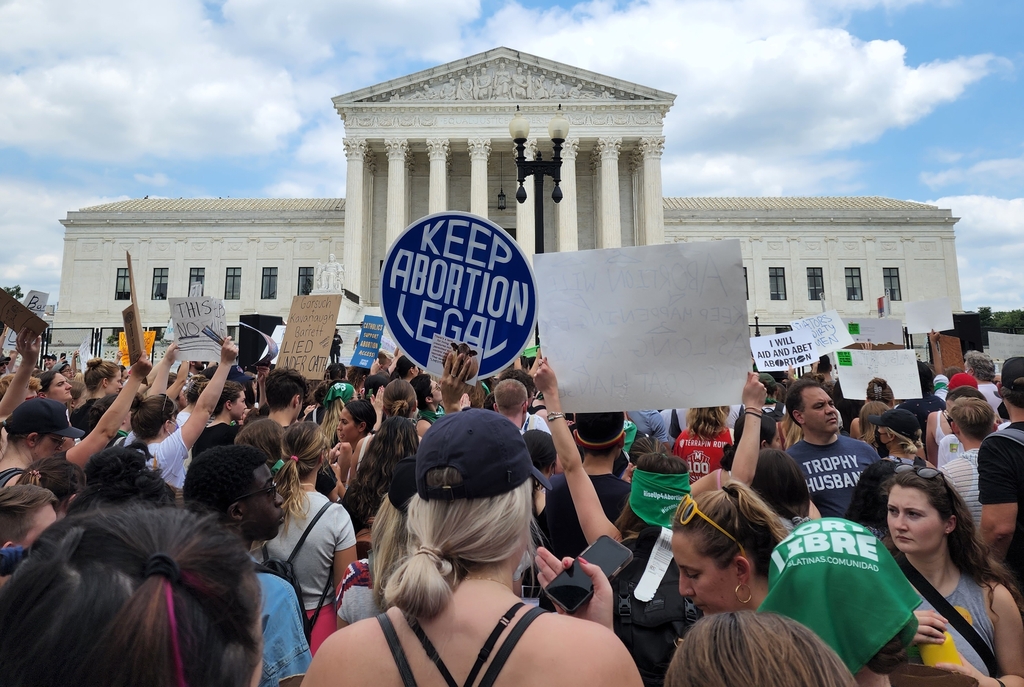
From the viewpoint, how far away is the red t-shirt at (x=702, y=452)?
18.0ft

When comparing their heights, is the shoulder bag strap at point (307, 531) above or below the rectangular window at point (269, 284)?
below

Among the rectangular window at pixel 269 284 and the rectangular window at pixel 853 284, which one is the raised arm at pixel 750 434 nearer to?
the rectangular window at pixel 269 284

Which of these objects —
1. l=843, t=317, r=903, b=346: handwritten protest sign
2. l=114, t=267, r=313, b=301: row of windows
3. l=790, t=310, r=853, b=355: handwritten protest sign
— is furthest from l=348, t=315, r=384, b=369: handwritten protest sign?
l=114, t=267, r=313, b=301: row of windows

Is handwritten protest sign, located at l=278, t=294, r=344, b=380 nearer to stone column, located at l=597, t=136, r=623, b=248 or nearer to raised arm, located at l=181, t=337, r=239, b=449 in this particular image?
raised arm, located at l=181, t=337, r=239, b=449

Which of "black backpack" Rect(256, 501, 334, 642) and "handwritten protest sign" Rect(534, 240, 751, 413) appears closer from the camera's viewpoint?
"black backpack" Rect(256, 501, 334, 642)

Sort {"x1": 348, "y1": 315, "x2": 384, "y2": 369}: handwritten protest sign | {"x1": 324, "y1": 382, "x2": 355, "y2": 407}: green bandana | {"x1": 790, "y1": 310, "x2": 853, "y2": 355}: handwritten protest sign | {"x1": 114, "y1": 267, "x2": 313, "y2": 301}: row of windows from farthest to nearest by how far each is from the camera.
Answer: {"x1": 114, "y1": 267, "x2": 313, "y2": 301}: row of windows → {"x1": 348, "y1": 315, "x2": 384, "y2": 369}: handwritten protest sign → {"x1": 790, "y1": 310, "x2": 853, "y2": 355}: handwritten protest sign → {"x1": 324, "y1": 382, "x2": 355, "y2": 407}: green bandana

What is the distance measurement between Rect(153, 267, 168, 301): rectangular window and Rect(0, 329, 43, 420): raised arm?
151ft

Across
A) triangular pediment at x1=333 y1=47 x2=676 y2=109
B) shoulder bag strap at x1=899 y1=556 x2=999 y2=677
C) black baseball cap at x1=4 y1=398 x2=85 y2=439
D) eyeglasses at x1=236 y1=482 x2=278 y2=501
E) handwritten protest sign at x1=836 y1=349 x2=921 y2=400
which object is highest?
triangular pediment at x1=333 y1=47 x2=676 y2=109

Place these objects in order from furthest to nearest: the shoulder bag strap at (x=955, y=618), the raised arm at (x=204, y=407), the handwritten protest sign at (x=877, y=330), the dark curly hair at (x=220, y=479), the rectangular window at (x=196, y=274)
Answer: the rectangular window at (x=196, y=274) < the handwritten protest sign at (x=877, y=330) < the raised arm at (x=204, y=407) < the dark curly hair at (x=220, y=479) < the shoulder bag strap at (x=955, y=618)

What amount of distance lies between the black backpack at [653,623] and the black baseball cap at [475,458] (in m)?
0.79

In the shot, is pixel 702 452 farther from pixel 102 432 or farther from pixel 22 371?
pixel 22 371

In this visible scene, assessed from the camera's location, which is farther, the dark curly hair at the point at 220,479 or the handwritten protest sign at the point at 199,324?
the handwritten protest sign at the point at 199,324

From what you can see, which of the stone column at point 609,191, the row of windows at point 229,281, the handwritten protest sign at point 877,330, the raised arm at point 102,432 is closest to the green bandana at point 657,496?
the raised arm at point 102,432

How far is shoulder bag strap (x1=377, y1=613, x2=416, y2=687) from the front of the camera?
5.18 ft
